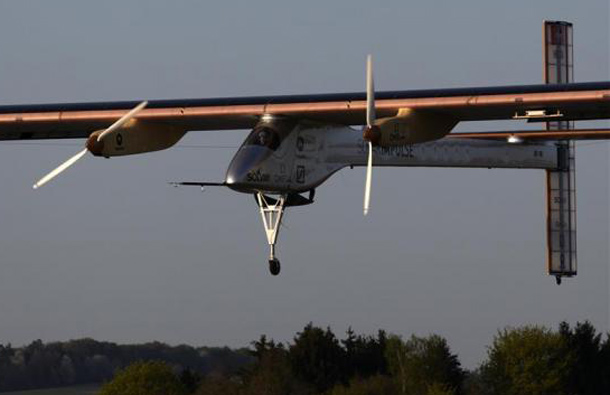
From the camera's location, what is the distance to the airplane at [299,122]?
4334 centimetres

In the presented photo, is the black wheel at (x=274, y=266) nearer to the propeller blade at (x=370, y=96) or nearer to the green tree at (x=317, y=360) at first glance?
the propeller blade at (x=370, y=96)

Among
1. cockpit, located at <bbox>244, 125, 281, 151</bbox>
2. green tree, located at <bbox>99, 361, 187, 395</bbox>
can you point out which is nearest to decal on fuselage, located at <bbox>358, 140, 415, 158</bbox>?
cockpit, located at <bbox>244, 125, 281, 151</bbox>

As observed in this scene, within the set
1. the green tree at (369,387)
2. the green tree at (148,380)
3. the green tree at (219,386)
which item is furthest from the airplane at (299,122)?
the green tree at (148,380)

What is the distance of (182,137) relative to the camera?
1905 inches

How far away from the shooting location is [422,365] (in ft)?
306

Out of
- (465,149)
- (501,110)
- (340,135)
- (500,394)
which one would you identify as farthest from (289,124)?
(500,394)

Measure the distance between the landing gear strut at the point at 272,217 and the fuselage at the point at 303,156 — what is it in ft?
0.97

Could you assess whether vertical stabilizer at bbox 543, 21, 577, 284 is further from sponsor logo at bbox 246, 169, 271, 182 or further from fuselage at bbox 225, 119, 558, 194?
sponsor logo at bbox 246, 169, 271, 182

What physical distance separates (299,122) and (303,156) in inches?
34.8

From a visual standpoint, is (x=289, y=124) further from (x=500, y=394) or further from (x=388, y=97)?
(x=500, y=394)

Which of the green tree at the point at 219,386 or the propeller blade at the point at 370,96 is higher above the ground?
the propeller blade at the point at 370,96

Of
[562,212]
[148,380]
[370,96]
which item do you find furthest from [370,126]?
[148,380]

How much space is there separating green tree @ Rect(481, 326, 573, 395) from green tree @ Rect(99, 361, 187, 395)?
16.2 m

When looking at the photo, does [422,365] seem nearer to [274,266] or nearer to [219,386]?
[219,386]
